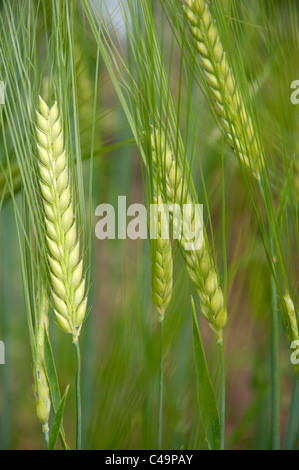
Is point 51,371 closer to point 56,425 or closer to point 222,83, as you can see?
point 56,425

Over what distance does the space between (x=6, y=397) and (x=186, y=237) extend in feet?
0.80

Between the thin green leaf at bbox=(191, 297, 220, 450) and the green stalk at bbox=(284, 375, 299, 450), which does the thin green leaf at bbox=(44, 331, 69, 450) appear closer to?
the thin green leaf at bbox=(191, 297, 220, 450)

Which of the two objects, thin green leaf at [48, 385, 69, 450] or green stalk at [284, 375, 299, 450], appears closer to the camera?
thin green leaf at [48, 385, 69, 450]

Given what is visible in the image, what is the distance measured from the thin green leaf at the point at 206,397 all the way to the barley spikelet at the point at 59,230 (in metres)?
0.08

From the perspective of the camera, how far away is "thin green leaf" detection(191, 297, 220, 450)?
0.31 metres

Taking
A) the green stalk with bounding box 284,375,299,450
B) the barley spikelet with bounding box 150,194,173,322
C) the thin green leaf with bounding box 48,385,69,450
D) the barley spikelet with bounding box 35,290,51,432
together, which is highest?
the barley spikelet with bounding box 150,194,173,322

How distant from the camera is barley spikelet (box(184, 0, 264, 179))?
33 centimetres

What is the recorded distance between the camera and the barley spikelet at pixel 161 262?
1.01ft

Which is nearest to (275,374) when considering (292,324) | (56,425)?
(292,324)

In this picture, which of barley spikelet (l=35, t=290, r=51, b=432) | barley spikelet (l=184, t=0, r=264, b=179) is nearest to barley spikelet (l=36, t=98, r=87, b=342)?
barley spikelet (l=35, t=290, r=51, b=432)

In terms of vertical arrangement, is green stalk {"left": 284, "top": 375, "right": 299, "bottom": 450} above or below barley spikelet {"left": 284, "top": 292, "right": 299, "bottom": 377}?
below
